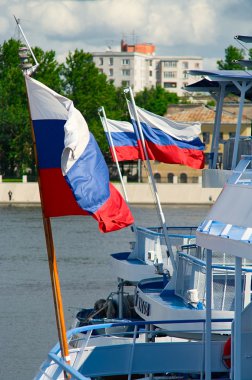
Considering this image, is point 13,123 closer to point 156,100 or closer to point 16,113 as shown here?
point 16,113

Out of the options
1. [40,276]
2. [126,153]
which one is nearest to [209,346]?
[126,153]

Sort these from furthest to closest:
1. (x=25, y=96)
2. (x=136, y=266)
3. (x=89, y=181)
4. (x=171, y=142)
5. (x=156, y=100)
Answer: (x=156, y=100) < (x=25, y=96) < (x=136, y=266) < (x=171, y=142) < (x=89, y=181)

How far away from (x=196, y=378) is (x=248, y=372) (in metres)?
2.43

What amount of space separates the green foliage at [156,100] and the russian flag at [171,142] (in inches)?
3818

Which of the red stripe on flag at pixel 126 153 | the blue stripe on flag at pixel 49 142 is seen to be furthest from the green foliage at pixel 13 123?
the blue stripe on flag at pixel 49 142

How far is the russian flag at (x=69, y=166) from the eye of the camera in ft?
40.2

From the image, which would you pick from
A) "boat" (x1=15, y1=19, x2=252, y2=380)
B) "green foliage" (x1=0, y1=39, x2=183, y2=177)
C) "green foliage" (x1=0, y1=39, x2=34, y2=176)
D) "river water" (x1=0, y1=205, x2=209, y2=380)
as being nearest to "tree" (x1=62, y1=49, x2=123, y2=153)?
"green foliage" (x1=0, y1=39, x2=183, y2=177)

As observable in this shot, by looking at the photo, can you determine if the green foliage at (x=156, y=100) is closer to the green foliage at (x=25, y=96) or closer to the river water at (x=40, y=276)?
the green foliage at (x=25, y=96)

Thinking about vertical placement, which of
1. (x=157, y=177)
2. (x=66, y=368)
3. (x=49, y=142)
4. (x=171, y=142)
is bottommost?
(x=157, y=177)

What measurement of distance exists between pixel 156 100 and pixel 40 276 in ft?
277

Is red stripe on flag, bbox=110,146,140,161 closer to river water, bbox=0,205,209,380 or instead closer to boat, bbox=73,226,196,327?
boat, bbox=73,226,196,327

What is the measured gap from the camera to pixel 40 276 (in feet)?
156

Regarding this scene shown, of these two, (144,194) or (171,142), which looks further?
(144,194)

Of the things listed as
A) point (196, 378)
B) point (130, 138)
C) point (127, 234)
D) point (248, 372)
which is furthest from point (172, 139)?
point (127, 234)
